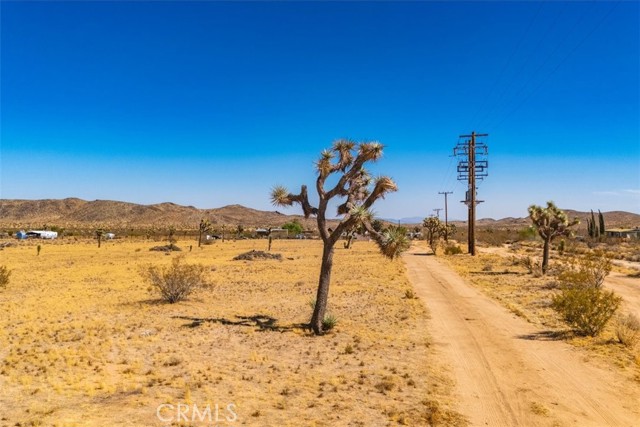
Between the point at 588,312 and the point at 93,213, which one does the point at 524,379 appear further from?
the point at 93,213

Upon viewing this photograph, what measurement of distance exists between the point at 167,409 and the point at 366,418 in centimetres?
349

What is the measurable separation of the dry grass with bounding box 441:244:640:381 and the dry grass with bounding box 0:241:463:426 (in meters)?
4.00

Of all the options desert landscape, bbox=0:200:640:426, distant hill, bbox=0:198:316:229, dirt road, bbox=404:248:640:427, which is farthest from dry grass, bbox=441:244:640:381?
distant hill, bbox=0:198:316:229

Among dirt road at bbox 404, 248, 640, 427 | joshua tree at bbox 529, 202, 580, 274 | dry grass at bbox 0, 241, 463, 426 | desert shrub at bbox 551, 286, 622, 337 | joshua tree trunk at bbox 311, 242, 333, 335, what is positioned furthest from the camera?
joshua tree at bbox 529, 202, 580, 274

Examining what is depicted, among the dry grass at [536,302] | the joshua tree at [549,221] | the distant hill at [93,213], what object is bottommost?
the dry grass at [536,302]

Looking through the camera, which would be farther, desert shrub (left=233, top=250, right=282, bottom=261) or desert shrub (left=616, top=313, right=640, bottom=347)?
desert shrub (left=233, top=250, right=282, bottom=261)

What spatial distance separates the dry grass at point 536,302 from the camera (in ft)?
35.9

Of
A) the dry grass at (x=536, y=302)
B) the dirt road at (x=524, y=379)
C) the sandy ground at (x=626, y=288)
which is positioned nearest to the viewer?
the dirt road at (x=524, y=379)

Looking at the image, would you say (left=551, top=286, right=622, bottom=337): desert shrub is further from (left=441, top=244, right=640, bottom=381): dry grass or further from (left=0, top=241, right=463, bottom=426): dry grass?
(left=0, top=241, right=463, bottom=426): dry grass

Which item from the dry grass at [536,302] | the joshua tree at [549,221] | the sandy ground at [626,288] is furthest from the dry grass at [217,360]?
the joshua tree at [549,221]

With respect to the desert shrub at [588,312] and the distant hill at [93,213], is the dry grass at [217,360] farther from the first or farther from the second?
the distant hill at [93,213]

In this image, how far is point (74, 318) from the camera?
50.7 ft

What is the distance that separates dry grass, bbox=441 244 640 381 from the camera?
10.9 meters

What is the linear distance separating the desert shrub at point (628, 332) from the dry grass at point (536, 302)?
0.19 m
